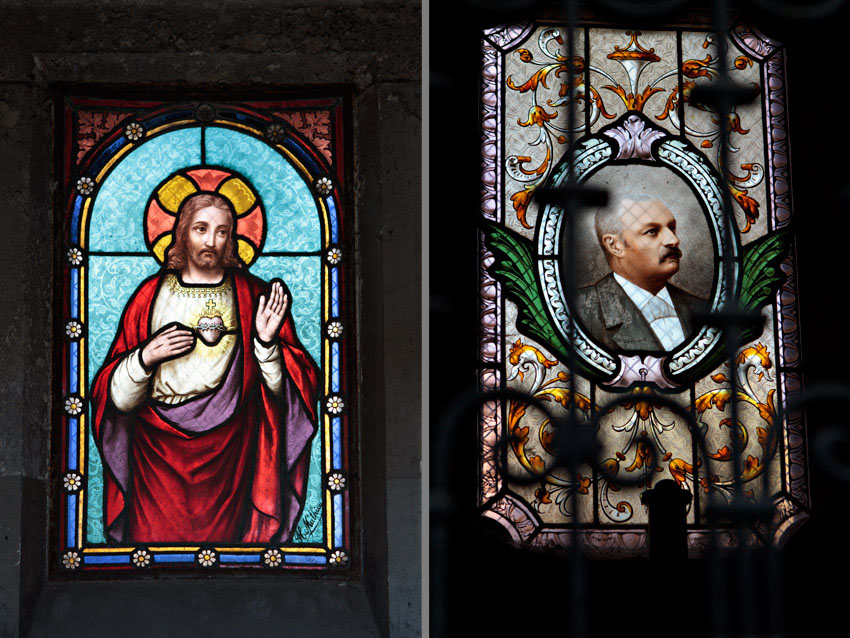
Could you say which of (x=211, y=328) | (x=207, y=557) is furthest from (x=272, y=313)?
(x=207, y=557)

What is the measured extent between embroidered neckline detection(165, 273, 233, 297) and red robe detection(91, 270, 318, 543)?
7cm

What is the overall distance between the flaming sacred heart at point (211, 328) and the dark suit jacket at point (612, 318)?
4.03 ft

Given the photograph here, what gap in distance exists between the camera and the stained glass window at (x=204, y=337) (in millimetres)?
3408

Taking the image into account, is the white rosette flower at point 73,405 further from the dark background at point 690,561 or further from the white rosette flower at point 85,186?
the dark background at point 690,561

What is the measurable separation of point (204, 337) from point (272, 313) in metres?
0.25

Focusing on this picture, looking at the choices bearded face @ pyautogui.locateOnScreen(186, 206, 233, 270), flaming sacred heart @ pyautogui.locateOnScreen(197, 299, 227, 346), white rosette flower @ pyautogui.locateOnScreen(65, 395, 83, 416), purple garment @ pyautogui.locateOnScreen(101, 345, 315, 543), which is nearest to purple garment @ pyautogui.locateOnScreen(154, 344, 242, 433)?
purple garment @ pyautogui.locateOnScreen(101, 345, 315, 543)

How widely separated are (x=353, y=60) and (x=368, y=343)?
0.95m

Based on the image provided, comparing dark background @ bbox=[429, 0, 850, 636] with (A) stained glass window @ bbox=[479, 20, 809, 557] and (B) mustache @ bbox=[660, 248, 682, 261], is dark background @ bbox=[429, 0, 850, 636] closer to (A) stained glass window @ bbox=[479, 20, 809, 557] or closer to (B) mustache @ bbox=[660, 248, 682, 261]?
(A) stained glass window @ bbox=[479, 20, 809, 557]

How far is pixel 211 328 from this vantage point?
356 centimetres

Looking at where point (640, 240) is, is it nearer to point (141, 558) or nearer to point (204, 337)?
point (204, 337)

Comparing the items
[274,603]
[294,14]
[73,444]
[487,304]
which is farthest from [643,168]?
[73,444]

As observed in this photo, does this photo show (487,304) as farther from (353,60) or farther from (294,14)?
(294,14)

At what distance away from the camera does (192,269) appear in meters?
3.59

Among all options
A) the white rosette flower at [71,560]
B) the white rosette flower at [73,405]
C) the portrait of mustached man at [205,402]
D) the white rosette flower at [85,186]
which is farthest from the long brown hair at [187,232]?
the white rosette flower at [71,560]
